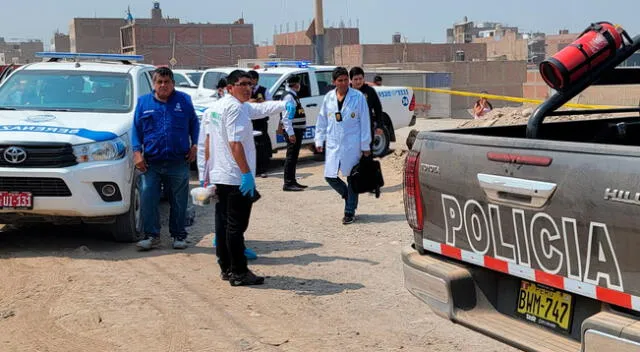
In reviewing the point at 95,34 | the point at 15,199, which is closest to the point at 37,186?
the point at 15,199

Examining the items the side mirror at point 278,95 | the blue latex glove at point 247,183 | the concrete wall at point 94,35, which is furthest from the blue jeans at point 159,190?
the concrete wall at point 94,35

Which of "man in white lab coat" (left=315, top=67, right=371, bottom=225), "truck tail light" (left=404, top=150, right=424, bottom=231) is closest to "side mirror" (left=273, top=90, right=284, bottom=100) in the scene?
"man in white lab coat" (left=315, top=67, right=371, bottom=225)

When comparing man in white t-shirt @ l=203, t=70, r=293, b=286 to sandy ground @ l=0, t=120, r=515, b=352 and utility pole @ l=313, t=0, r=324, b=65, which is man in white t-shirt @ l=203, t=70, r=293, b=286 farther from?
utility pole @ l=313, t=0, r=324, b=65

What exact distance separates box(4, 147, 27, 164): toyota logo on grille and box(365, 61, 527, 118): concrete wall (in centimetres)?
4373

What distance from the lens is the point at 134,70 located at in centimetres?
966

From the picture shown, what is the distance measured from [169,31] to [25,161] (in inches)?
2237

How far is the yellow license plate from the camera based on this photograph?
156 inches

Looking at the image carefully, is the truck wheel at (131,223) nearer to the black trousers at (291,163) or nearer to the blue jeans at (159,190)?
the blue jeans at (159,190)

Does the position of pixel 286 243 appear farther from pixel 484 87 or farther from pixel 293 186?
pixel 484 87

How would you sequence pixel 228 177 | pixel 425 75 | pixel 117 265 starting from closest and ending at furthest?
pixel 228 177, pixel 117 265, pixel 425 75

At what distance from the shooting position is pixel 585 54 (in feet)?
14.0

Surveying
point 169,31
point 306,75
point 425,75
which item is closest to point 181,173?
point 306,75

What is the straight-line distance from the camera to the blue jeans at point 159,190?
812 centimetres

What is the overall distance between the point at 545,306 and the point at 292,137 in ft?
26.8
